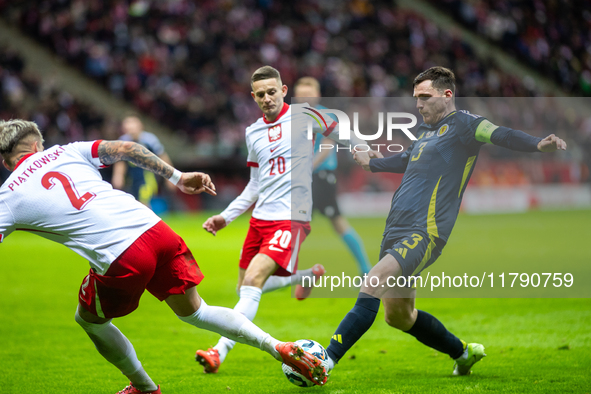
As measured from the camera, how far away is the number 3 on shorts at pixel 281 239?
4.85m

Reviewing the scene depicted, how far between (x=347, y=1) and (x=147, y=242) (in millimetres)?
26813

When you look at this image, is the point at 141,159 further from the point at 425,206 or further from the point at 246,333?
the point at 425,206

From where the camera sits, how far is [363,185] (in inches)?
325

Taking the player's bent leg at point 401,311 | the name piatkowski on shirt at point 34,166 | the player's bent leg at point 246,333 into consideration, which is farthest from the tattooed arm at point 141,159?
the player's bent leg at point 401,311

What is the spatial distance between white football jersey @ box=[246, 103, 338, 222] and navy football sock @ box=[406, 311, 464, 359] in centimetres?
135

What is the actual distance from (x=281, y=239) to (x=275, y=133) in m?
0.92

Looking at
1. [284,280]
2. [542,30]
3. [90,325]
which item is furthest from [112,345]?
[542,30]

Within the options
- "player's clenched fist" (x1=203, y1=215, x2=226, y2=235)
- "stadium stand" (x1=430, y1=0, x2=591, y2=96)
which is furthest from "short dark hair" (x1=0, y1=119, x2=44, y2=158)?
"stadium stand" (x1=430, y1=0, x2=591, y2=96)

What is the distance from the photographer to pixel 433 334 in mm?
4293

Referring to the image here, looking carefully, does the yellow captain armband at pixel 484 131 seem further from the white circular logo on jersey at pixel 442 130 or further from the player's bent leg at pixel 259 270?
the player's bent leg at pixel 259 270

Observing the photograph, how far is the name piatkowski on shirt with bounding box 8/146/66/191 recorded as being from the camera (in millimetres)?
3324

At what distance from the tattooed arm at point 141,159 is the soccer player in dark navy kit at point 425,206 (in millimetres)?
1261

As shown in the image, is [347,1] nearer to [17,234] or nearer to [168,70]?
[168,70]

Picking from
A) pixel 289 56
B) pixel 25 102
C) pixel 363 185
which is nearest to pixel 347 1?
pixel 289 56
